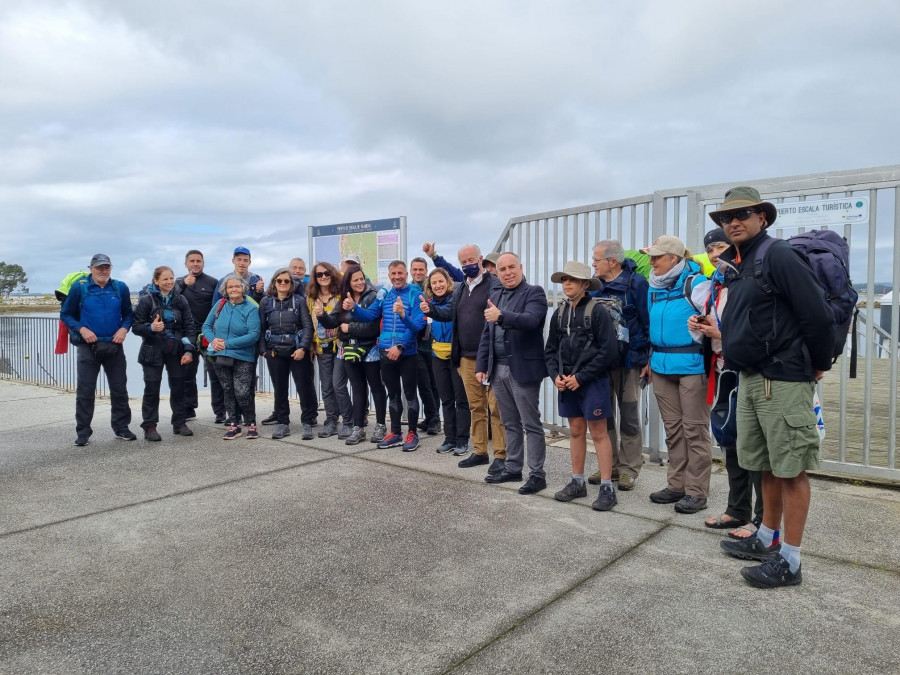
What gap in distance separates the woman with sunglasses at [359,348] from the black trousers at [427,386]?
18.5 inches

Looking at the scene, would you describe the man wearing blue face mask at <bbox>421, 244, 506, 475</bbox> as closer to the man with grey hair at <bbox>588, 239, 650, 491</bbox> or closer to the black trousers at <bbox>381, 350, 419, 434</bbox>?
the black trousers at <bbox>381, 350, 419, 434</bbox>

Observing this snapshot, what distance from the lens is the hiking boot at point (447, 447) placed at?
653 cm

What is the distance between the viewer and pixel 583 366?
4.68 metres

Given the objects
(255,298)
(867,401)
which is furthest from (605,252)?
(255,298)

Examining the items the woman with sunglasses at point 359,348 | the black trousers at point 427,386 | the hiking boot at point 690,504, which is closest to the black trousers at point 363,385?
the woman with sunglasses at point 359,348

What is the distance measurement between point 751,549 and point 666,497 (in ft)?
3.59

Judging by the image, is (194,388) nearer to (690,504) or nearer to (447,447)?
(447,447)

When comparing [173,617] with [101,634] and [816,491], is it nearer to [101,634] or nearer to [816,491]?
[101,634]

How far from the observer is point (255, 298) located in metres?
7.85

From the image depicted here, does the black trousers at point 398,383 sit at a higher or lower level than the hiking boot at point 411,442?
higher

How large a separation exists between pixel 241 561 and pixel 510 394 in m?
2.50

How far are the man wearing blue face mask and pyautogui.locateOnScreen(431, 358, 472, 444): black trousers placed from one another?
1.16 feet

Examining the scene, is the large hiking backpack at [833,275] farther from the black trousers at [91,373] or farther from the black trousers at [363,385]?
the black trousers at [91,373]

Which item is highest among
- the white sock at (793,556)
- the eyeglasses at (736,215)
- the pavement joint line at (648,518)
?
the eyeglasses at (736,215)
